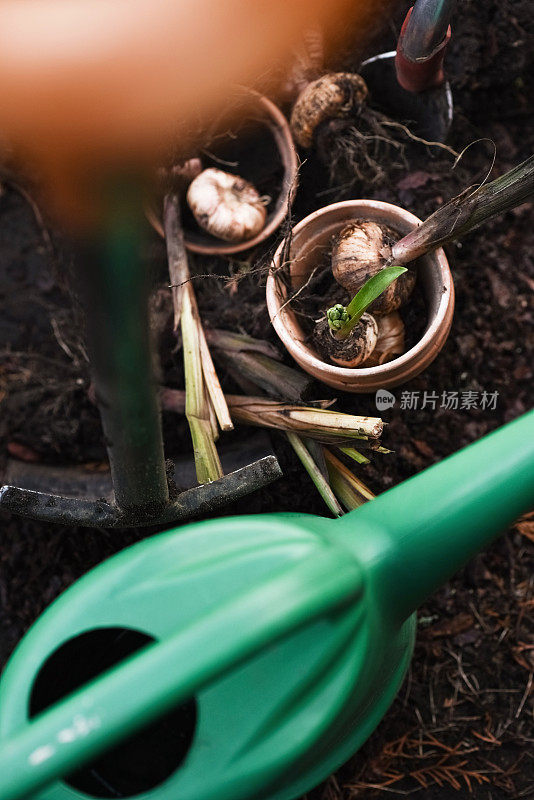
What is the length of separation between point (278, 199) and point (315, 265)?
0.49 feet

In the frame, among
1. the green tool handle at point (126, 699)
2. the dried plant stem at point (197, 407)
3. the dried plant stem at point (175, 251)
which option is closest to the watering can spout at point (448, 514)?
the green tool handle at point (126, 699)

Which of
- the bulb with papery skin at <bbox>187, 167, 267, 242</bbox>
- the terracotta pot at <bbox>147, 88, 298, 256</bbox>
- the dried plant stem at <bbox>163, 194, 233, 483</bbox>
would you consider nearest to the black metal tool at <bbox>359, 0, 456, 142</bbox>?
the terracotta pot at <bbox>147, 88, 298, 256</bbox>

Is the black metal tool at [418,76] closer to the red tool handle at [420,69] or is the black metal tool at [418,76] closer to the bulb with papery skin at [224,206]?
the red tool handle at [420,69]

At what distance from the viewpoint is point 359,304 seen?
854mm

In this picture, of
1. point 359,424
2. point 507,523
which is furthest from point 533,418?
point 359,424

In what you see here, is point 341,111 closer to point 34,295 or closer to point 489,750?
point 34,295

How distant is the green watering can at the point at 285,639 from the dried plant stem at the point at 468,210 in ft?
0.99

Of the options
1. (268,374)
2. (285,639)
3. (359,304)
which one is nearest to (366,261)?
(359,304)

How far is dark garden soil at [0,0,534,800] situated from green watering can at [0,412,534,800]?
404 mm

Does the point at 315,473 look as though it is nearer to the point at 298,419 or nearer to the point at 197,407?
the point at 298,419

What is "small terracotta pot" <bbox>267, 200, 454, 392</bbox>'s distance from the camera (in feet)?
3.00

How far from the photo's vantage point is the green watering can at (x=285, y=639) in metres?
0.61

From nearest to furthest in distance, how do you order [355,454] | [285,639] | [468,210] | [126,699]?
[126,699] → [285,639] → [468,210] → [355,454]

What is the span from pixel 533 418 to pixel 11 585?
0.88 meters
